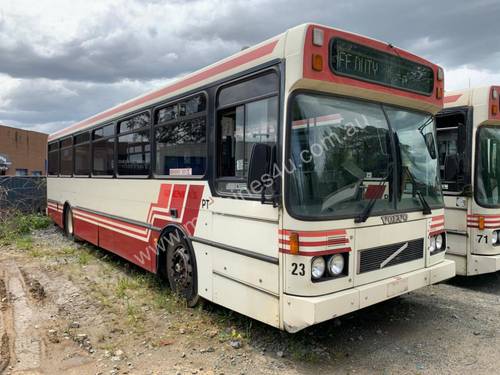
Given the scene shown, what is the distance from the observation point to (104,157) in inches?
311

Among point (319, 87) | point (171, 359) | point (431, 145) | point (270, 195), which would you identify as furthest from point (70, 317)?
point (431, 145)

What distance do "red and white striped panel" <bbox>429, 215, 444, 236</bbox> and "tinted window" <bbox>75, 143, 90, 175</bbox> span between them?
6747 mm

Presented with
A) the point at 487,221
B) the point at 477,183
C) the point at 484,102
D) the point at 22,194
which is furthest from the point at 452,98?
the point at 22,194

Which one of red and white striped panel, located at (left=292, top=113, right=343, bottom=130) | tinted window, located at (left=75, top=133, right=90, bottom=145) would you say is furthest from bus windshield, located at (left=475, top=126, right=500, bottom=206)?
tinted window, located at (left=75, top=133, right=90, bottom=145)

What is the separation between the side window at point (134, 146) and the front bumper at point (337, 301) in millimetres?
3332

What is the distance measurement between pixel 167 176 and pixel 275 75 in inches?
93.8

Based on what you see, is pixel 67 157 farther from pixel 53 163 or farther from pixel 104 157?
pixel 104 157

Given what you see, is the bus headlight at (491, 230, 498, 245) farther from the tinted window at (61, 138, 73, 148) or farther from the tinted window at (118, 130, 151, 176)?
the tinted window at (61, 138, 73, 148)

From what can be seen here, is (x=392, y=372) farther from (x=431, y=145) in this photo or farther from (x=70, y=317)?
(x=70, y=317)

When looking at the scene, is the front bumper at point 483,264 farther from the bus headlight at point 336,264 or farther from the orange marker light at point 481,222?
the bus headlight at point 336,264

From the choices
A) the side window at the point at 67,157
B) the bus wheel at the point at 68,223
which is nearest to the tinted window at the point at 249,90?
the side window at the point at 67,157

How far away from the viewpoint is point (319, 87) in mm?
3730

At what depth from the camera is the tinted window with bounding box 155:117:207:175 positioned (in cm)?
484

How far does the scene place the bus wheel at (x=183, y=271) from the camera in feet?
16.5
